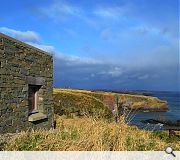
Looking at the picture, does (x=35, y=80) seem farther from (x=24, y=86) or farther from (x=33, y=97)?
(x=24, y=86)

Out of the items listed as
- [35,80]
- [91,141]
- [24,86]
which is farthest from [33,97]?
[91,141]

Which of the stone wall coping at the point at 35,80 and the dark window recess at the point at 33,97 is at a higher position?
the stone wall coping at the point at 35,80

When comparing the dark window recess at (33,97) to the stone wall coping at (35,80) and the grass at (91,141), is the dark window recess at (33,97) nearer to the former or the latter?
the stone wall coping at (35,80)

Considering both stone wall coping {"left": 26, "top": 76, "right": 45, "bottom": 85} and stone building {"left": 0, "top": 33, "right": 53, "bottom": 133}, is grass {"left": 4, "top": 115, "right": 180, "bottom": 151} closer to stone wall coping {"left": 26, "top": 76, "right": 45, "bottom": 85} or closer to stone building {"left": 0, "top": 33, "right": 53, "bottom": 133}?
stone building {"left": 0, "top": 33, "right": 53, "bottom": 133}

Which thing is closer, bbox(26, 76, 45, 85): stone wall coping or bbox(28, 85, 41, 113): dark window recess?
bbox(26, 76, 45, 85): stone wall coping

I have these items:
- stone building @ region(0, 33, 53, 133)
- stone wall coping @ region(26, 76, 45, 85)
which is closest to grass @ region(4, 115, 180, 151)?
stone building @ region(0, 33, 53, 133)

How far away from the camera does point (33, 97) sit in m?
13.9

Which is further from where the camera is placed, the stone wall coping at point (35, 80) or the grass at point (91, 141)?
the stone wall coping at point (35, 80)

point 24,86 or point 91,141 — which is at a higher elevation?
point 24,86

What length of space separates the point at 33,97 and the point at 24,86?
1406 millimetres

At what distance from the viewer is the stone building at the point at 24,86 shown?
11258 mm

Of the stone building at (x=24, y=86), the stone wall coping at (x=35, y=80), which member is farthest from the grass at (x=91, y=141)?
the stone wall coping at (x=35, y=80)

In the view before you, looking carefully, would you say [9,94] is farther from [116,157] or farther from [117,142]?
[116,157]

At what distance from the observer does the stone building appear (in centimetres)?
1126
